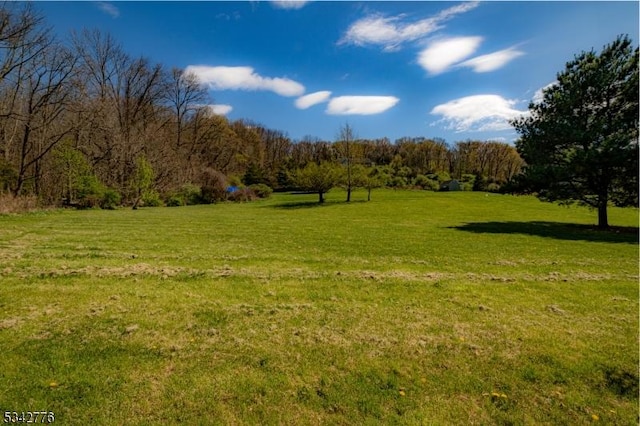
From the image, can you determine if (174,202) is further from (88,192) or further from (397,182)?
(397,182)

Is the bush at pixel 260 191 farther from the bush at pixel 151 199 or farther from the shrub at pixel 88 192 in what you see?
the shrub at pixel 88 192

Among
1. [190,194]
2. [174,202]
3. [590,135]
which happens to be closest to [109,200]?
[174,202]

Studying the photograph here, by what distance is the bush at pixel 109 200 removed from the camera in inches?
1056

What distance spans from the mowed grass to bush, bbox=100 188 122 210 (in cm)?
1994

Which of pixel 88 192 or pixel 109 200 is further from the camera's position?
pixel 109 200

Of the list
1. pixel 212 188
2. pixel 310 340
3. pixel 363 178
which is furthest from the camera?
pixel 363 178

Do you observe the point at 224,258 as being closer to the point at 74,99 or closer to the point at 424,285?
the point at 424,285

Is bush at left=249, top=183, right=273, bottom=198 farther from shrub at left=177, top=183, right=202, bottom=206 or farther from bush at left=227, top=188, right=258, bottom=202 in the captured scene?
shrub at left=177, top=183, right=202, bottom=206

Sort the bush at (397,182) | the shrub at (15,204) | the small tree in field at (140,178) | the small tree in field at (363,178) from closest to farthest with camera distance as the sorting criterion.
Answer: the shrub at (15,204) < the small tree in field at (140,178) < the small tree in field at (363,178) < the bush at (397,182)

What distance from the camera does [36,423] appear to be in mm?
2846

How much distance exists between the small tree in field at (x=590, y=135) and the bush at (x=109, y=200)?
28.8 meters

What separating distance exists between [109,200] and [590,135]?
3169 centimetres

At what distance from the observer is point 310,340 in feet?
14.4

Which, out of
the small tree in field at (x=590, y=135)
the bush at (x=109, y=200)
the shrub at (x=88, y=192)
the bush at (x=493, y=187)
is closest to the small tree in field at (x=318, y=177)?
the bush at (x=109, y=200)
